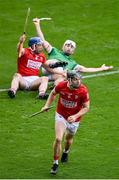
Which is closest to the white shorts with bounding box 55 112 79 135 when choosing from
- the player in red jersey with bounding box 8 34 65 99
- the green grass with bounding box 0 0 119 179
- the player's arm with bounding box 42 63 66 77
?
the green grass with bounding box 0 0 119 179

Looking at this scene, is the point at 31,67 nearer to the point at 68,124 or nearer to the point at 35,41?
the point at 35,41

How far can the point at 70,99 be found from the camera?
15766 mm

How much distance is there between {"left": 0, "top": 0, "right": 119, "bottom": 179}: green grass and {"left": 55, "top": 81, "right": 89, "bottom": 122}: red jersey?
122 cm

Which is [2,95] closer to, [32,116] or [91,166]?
[32,116]

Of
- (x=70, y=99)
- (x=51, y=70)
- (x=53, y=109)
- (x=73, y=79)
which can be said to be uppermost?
(x=73, y=79)

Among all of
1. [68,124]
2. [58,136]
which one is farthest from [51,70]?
[58,136]

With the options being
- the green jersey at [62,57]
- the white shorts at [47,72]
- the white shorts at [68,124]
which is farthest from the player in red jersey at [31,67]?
the white shorts at [68,124]

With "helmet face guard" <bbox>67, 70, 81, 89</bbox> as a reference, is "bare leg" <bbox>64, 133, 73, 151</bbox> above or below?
below

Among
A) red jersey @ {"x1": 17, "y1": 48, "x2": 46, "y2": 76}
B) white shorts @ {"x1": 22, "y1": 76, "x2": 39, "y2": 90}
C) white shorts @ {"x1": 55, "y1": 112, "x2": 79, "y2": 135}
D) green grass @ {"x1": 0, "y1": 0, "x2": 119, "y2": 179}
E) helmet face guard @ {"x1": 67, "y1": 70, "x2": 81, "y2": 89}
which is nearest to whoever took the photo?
helmet face guard @ {"x1": 67, "y1": 70, "x2": 81, "y2": 89}

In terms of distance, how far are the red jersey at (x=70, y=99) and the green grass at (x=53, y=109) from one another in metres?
1.22

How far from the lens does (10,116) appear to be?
1897 cm

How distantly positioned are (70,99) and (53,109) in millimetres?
3904

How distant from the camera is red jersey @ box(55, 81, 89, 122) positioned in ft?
51.6

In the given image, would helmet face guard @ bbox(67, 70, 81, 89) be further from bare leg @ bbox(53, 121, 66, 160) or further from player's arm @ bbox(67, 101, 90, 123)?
bare leg @ bbox(53, 121, 66, 160)
